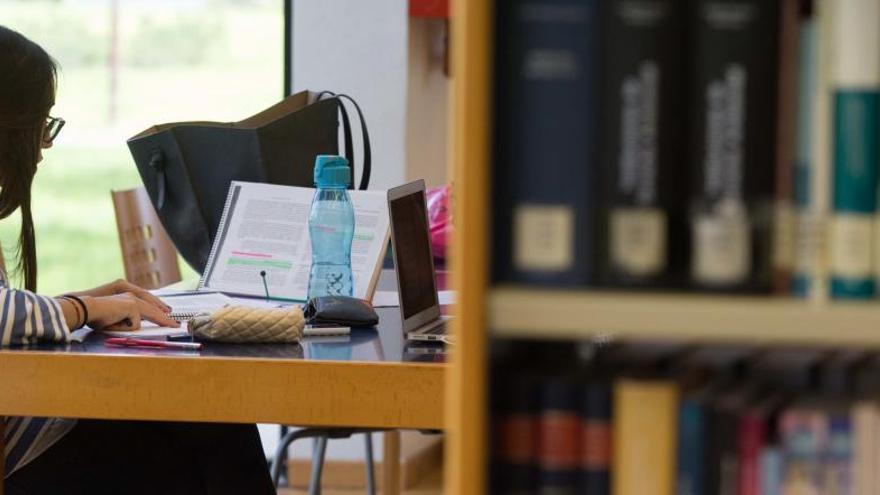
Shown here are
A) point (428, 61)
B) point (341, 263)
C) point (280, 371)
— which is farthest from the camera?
point (428, 61)

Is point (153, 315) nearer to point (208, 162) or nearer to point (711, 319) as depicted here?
point (208, 162)

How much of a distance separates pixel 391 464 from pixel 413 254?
1114mm

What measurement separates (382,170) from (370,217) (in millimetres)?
1451

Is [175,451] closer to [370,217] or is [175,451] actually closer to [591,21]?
[370,217]

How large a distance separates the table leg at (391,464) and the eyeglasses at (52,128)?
1147 millimetres

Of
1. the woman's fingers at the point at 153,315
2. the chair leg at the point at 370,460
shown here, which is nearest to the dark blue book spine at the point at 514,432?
the woman's fingers at the point at 153,315

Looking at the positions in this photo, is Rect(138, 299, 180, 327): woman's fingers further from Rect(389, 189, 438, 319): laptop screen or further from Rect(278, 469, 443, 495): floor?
Rect(278, 469, 443, 495): floor

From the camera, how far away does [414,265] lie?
2232 millimetres

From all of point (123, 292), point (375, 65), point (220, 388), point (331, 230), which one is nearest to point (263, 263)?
point (331, 230)

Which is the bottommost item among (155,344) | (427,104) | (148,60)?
(155,344)

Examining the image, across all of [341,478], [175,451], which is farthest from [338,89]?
[175,451]

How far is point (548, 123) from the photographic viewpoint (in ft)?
3.07

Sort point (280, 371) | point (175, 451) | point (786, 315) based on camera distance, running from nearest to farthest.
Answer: point (786, 315)
point (280, 371)
point (175, 451)

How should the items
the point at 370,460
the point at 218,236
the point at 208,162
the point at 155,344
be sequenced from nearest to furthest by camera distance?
the point at 155,344
the point at 218,236
the point at 208,162
the point at 370,460
